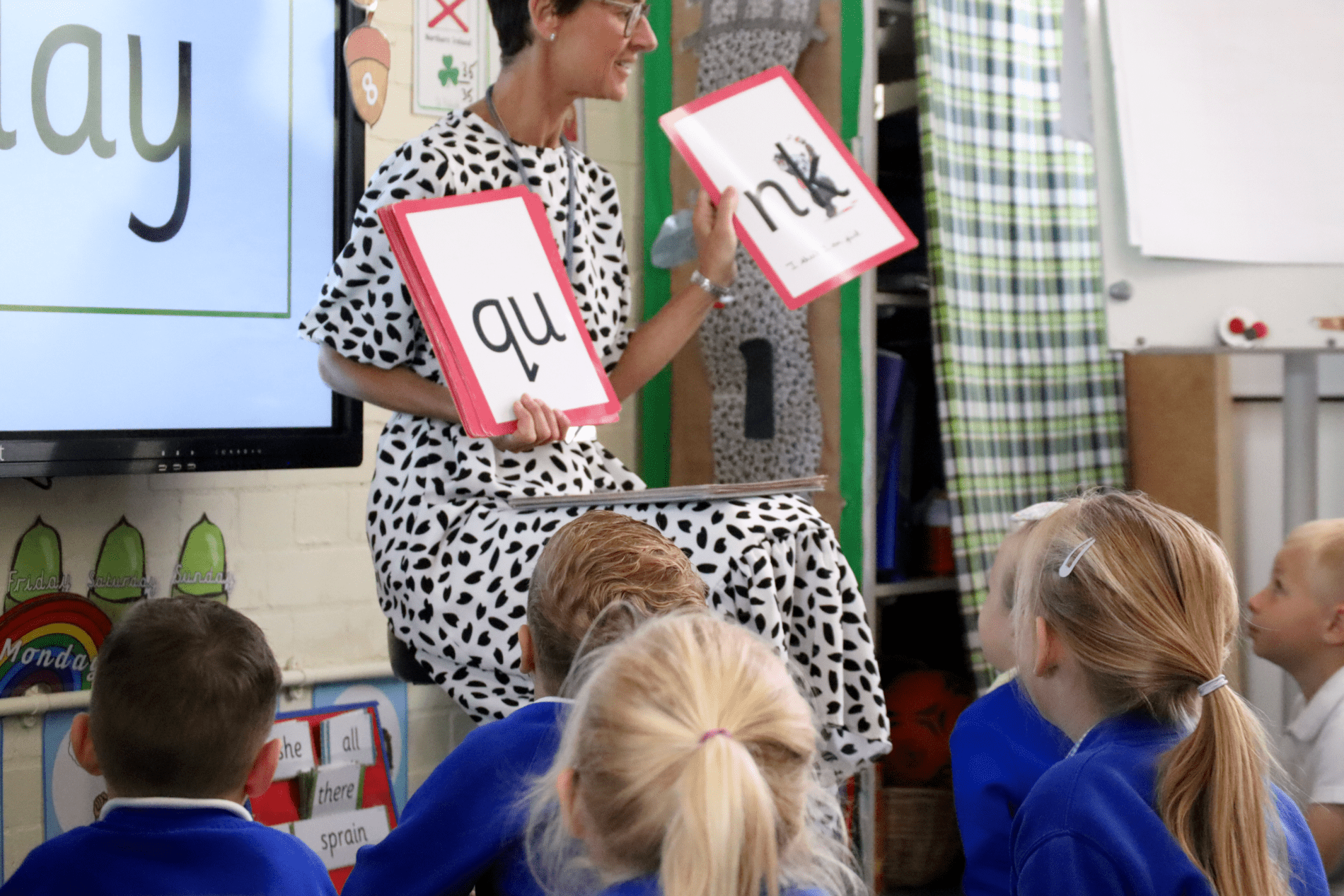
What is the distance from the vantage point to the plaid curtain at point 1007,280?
2311 millimetres

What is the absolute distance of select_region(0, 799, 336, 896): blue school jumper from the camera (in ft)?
3.24

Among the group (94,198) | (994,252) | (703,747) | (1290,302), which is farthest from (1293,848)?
(94,198)

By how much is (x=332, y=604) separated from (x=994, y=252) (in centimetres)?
139

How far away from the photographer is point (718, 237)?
1758mm

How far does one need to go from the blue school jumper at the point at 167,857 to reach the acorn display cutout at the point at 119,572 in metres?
1.05

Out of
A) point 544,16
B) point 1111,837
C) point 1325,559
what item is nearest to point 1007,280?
point 1325,559

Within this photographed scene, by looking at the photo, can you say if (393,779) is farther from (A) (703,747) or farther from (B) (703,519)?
(A) (703,747)

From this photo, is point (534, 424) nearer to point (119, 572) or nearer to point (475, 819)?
point (475, 819)

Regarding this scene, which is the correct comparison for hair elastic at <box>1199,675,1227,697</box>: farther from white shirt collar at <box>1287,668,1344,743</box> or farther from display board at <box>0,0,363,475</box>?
display board at <box>0,0,363,475</box>

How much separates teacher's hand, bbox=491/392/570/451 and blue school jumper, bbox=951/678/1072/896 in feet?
1.89

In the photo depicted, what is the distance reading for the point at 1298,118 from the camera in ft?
7.06

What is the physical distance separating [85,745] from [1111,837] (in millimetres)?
860

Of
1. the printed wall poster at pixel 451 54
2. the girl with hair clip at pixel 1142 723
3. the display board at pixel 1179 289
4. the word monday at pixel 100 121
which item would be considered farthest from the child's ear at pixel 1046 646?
the printed wall poster at pixel 451 54

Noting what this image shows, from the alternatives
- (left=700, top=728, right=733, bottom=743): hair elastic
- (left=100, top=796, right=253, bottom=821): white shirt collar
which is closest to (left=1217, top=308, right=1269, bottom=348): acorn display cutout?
(left=700, top=728, right=733, bottom=743): hair elastic
